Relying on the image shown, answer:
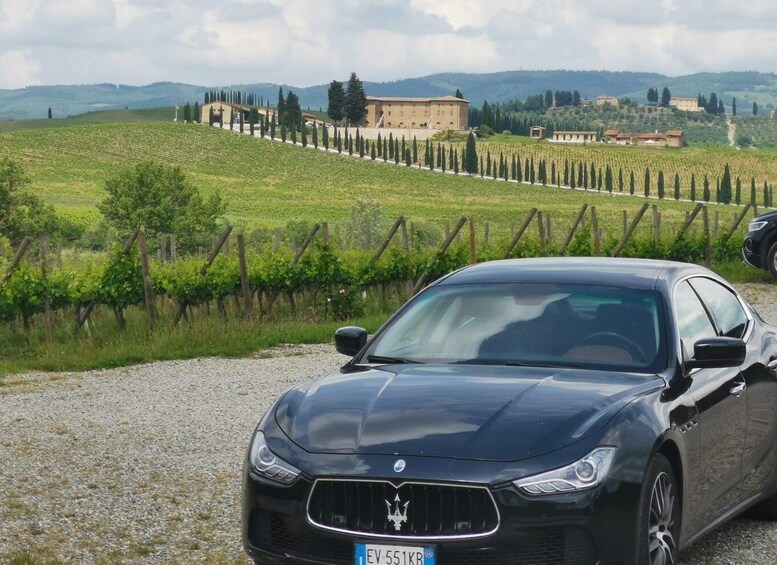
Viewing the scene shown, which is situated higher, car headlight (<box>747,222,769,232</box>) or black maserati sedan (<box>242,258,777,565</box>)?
black maserati sedan (<box>242,258,777,565</box>)

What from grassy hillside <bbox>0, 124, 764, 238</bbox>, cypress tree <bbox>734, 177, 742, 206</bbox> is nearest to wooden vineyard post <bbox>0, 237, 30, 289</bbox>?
grassy hillside <bbox>0, 124, 764, 238</bbox>

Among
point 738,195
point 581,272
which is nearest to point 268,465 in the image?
point 581,272

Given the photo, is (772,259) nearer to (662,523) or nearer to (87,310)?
(87,310)

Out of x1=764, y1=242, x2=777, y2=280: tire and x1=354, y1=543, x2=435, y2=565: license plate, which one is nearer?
x1=354, y1=543, x2=435, y2=565: license plate

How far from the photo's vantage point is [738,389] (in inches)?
264

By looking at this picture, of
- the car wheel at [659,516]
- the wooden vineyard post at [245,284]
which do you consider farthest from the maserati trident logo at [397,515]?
the wooden vineyard post at [245,284]

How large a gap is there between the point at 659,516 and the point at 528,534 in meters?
0.83

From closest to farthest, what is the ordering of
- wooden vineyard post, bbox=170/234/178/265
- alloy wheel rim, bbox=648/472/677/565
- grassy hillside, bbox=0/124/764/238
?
alloy wheel rim, bbox=648/472/677/565 → wooden vineyard post, bbox=170/234/178/265 → grassy hillside, bbox=0/124/764/238

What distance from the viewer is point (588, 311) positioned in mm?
6391

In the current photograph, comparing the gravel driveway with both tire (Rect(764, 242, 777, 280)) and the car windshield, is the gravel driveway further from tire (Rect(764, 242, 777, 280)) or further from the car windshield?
tire (Rect(764, 242, 777, 280))

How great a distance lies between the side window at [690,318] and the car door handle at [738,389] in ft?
0.97

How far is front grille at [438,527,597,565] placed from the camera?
487 centimetres

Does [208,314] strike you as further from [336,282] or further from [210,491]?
[210,491]

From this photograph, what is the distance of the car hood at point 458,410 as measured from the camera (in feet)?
16.8
